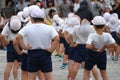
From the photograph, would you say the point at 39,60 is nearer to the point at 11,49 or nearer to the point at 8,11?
the point at 11,49

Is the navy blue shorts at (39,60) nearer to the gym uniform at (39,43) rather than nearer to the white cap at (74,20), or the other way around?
the gym uniform at (39,43)

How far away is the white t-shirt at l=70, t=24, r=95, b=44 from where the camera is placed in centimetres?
1208

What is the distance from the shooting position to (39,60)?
963 centimetres

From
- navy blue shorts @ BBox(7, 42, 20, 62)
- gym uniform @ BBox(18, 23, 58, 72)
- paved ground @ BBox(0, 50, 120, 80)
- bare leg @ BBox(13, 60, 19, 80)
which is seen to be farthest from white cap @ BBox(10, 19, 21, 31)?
paved ground @ BBox(0, 50, 120, 80)

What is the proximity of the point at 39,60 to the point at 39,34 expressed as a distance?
461 millimetres

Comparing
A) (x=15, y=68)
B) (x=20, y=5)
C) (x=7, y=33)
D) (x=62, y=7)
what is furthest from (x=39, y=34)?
(x=20, y=5)

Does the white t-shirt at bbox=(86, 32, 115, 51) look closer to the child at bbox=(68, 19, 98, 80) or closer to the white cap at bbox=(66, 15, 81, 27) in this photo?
the child at bbox=(68, 19, 98, 80)

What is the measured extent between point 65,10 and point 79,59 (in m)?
11.5

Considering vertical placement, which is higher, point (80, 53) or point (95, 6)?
point (80, 53)

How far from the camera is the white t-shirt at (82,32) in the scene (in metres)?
12.1

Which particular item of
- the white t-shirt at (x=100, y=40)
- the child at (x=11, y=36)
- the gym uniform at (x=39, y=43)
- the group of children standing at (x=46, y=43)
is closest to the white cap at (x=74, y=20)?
the group of children standing at (x=46, y=43)

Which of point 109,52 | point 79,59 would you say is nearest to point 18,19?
point 79,59

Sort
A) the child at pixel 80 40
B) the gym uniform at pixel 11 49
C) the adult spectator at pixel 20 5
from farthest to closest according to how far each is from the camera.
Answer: the adult spectator at pixel 20 5 < the child at pixel 80 40 < the gym uniform at pixel 11 49

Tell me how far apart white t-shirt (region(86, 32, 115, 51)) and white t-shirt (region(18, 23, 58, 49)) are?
4.34 feet
